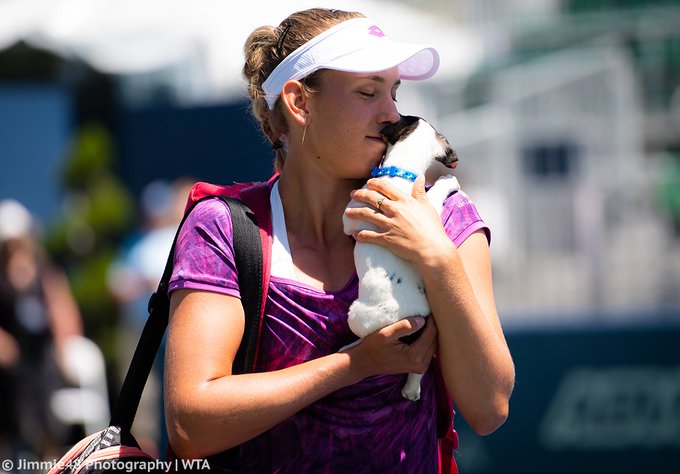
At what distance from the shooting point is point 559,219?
7820mm

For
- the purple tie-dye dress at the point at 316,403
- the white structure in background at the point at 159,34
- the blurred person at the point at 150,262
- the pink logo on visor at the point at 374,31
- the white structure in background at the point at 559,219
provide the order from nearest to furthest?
the purple tie-dye dress at the point at 316,403, the pink logo on visor at the point at 374,31, the white structure in background at the point at 559,219, the blurred person at the point at 150,262, the white structure in background at the point at 159,34

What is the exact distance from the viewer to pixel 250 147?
8156 mm

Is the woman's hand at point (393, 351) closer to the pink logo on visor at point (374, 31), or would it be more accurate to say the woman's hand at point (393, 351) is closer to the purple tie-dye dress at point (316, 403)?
the purple tie-dye dress at point (316, 403)

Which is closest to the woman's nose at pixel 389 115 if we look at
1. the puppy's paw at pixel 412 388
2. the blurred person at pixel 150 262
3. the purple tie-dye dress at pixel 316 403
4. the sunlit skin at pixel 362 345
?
the sunlit skin at pixel 362 345

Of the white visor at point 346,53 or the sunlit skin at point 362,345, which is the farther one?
the white visor at point 346,53

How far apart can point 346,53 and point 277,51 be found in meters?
0.22

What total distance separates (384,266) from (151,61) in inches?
361

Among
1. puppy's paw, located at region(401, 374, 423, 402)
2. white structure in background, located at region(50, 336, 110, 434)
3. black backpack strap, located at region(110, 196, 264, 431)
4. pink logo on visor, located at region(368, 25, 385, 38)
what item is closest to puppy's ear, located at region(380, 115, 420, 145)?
pink logo on visor, located at region(368, 25, 385, 38)

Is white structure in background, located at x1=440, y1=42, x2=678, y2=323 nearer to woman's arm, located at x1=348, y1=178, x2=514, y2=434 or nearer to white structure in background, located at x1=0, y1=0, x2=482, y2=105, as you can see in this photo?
white structure in background, located at x1=0, y1=0, x2=482, y2=105

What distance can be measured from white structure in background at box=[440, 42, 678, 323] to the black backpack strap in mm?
5051

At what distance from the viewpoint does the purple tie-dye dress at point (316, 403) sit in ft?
7.43

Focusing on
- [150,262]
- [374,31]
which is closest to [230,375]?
[374,31]

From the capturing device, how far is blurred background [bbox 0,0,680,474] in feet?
22.2

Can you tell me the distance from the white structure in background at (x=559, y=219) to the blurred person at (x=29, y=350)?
3.20m
